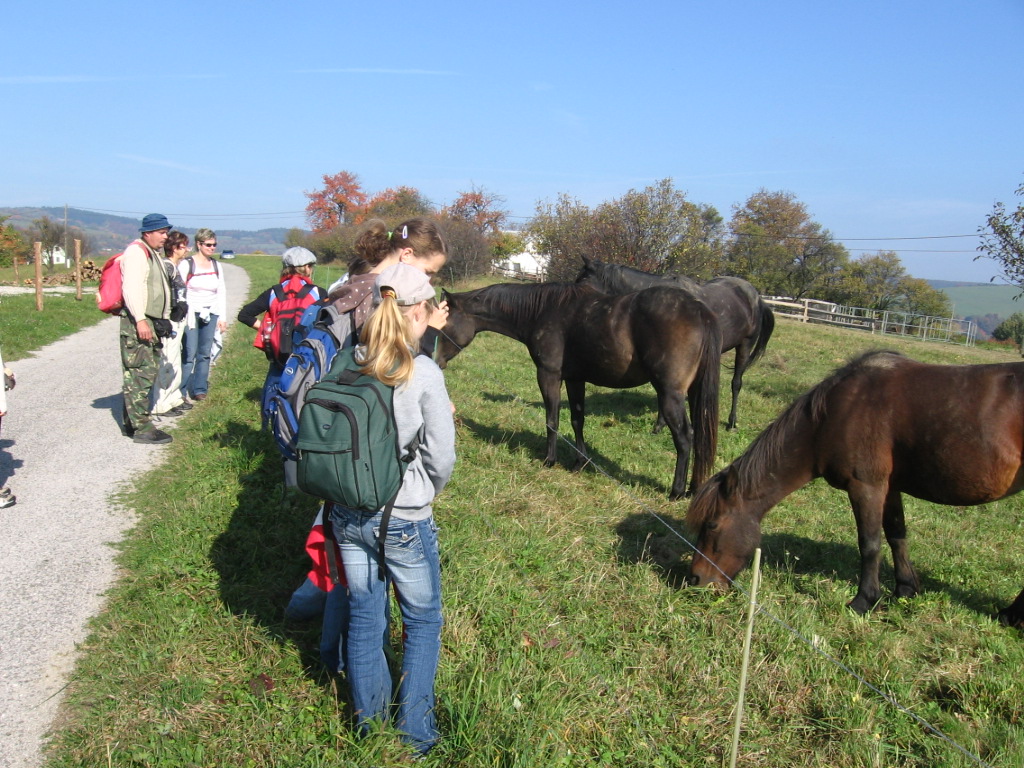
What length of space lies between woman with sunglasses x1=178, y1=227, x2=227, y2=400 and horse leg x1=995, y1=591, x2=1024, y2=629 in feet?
24.7

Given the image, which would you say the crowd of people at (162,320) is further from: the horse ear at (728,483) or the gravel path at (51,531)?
the horse ear at (728,483)

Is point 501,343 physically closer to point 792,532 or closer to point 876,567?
point 792,532

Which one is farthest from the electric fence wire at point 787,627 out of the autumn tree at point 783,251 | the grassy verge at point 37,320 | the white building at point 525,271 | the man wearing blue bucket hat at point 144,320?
the autumn tree at point 783,251

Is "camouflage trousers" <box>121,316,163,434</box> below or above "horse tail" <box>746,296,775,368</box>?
below

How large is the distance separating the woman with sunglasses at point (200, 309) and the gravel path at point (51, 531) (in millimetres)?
859

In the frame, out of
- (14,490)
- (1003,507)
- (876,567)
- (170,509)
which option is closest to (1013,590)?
(876,567)

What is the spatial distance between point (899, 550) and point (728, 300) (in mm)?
6053

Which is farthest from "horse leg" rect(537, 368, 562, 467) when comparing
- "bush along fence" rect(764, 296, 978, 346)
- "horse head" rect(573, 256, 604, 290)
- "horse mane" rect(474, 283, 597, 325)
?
"bush along fence" rect(764, 296, 978, 346)

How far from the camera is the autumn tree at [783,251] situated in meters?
46.4

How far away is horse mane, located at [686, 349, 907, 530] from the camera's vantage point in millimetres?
4098

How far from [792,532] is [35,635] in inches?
189

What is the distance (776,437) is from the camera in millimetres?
4215

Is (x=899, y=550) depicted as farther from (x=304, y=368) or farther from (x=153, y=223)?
(x=153, y=223)

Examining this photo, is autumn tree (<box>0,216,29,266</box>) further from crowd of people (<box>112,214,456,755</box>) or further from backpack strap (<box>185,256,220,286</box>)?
crowd of people (<box>112,214,456,755</box>)
